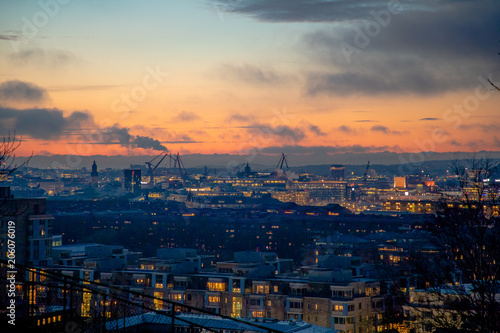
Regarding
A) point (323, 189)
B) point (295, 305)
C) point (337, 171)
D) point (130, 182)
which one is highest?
point (337, 171)

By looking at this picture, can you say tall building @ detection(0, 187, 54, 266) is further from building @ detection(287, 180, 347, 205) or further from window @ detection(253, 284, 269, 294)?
building @ detection(287, 180, 347, 205)

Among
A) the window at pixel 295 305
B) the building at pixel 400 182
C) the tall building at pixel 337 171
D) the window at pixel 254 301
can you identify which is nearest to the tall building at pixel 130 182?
the tall building at pixel 337 171

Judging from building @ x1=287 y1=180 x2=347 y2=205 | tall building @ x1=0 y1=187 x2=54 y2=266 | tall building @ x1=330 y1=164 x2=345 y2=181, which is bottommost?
tall building @ x1=0 y1=187 x2=54 y2=266

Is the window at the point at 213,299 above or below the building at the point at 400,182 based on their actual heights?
below

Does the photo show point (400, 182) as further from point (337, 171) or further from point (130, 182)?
point (130, 182)

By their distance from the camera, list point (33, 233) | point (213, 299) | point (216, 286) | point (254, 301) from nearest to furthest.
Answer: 1. point (254, 301)
2. point (213, 299)
3. point (216, 286)
4. point (33, 233)

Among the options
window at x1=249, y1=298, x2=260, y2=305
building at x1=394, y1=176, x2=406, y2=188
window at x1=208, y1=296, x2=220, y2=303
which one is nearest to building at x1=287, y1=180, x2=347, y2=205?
building at x1=394, y1=176, x2=406, y2=188

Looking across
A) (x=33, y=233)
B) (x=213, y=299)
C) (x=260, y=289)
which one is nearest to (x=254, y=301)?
(x=260, y=289)

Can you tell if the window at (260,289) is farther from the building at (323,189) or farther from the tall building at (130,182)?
the tall building at (130,182)

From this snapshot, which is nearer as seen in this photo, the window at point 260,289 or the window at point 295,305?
the window at point 295,305

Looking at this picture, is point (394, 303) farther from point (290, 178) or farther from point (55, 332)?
point (290, 178)

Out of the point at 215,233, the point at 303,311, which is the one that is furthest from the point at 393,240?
the point at 303,311
